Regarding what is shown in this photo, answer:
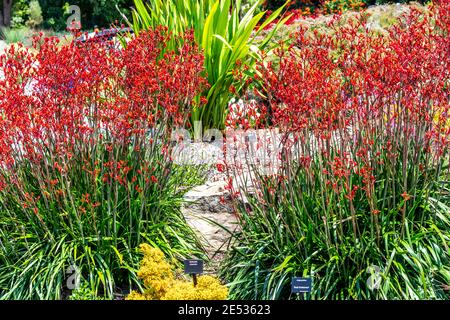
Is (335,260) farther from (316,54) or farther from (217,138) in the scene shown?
(217,138)

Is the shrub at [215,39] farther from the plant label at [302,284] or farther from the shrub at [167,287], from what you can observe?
the plant label at [302,284]

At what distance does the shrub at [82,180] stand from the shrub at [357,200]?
0.70m

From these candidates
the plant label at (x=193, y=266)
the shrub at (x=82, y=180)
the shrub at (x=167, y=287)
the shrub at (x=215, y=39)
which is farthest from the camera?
the shrub at (x=215, y=39)

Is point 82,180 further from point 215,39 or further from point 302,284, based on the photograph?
point 215,39

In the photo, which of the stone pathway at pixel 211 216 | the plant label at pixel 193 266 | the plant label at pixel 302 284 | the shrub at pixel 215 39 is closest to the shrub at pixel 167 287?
the plant label at pixel 193 266

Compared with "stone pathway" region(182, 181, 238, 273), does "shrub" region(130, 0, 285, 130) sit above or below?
above

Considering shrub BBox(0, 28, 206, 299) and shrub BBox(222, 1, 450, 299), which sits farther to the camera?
shrub BBox(0, 28, 206, 299)

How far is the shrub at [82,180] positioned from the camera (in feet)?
15.9

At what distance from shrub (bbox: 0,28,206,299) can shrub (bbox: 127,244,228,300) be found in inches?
22.8

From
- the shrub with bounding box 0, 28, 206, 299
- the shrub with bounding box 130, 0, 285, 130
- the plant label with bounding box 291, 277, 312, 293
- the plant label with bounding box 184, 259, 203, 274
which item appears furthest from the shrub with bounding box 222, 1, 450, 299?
the shrub with bounding box 130, 0, 285, 130

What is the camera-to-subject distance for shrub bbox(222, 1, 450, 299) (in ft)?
14.8

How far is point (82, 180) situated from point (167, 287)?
144 cm

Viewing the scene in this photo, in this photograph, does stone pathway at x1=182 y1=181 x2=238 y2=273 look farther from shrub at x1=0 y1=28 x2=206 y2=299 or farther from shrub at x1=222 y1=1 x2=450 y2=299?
shrub at x1=222 y1=1 x2=450 y2=299

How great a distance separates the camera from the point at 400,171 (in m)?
4.87
